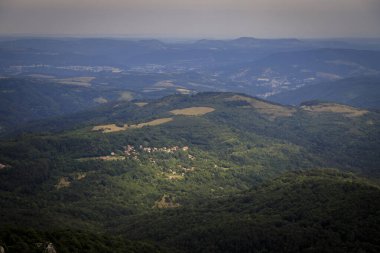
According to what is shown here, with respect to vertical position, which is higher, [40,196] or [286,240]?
[286,240]

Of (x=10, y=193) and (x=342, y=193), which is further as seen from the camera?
(x=10, y=193)

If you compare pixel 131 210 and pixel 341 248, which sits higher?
pixel 341 248

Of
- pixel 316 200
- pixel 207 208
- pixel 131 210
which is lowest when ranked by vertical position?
pixel 131 210

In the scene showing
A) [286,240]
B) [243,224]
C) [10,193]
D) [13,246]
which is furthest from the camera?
[10,193]

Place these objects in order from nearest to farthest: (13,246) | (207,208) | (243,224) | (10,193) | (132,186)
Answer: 1. (13,246)
2. (243,224)
3. (207,208)
4. (10,193)
5. (132,186)

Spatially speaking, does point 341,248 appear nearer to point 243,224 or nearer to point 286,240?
point 286,240

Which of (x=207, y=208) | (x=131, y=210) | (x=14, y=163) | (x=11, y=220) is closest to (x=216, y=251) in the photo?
(x=207, y=208)

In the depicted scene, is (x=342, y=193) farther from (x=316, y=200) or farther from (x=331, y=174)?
(x=331, y=174)

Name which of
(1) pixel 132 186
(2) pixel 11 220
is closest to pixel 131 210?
(1) pixel 132 186

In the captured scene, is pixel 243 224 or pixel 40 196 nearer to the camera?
pixel 243 224
